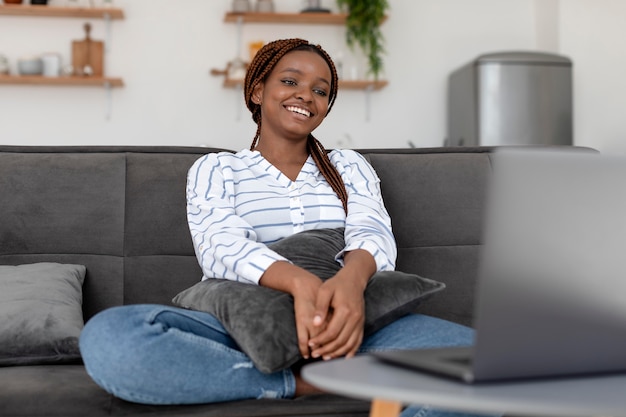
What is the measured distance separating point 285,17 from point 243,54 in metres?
0.35

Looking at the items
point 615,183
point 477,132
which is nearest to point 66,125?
point 477,132

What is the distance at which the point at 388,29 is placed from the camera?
516 cm

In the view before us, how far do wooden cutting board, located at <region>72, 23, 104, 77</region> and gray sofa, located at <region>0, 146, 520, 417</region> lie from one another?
2873 millimetres

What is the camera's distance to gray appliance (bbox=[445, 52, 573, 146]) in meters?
4.70

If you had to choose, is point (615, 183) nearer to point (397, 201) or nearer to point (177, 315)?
point (177, 315)

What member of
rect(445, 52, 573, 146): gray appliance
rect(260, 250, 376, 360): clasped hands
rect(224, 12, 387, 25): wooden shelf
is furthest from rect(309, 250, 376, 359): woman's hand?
rect(224, 12, 387, 25): wooden shelf

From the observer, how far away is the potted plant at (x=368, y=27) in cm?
489

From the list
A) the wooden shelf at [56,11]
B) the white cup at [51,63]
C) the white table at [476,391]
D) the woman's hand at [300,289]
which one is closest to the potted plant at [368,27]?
the wooden shelf at [56,11]

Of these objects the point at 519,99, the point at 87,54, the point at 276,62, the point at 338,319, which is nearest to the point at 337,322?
the point at 338,319

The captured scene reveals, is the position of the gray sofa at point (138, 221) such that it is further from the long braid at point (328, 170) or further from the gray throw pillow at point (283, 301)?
the gray throw pillow at point (283, 301)

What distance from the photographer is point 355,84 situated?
495 centimetres

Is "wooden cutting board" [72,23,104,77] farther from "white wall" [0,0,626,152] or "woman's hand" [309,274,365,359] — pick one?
"woman's hand" [309,274,365,359]

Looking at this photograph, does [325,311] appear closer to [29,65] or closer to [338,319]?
[338,319]

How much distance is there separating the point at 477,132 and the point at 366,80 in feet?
2.53
